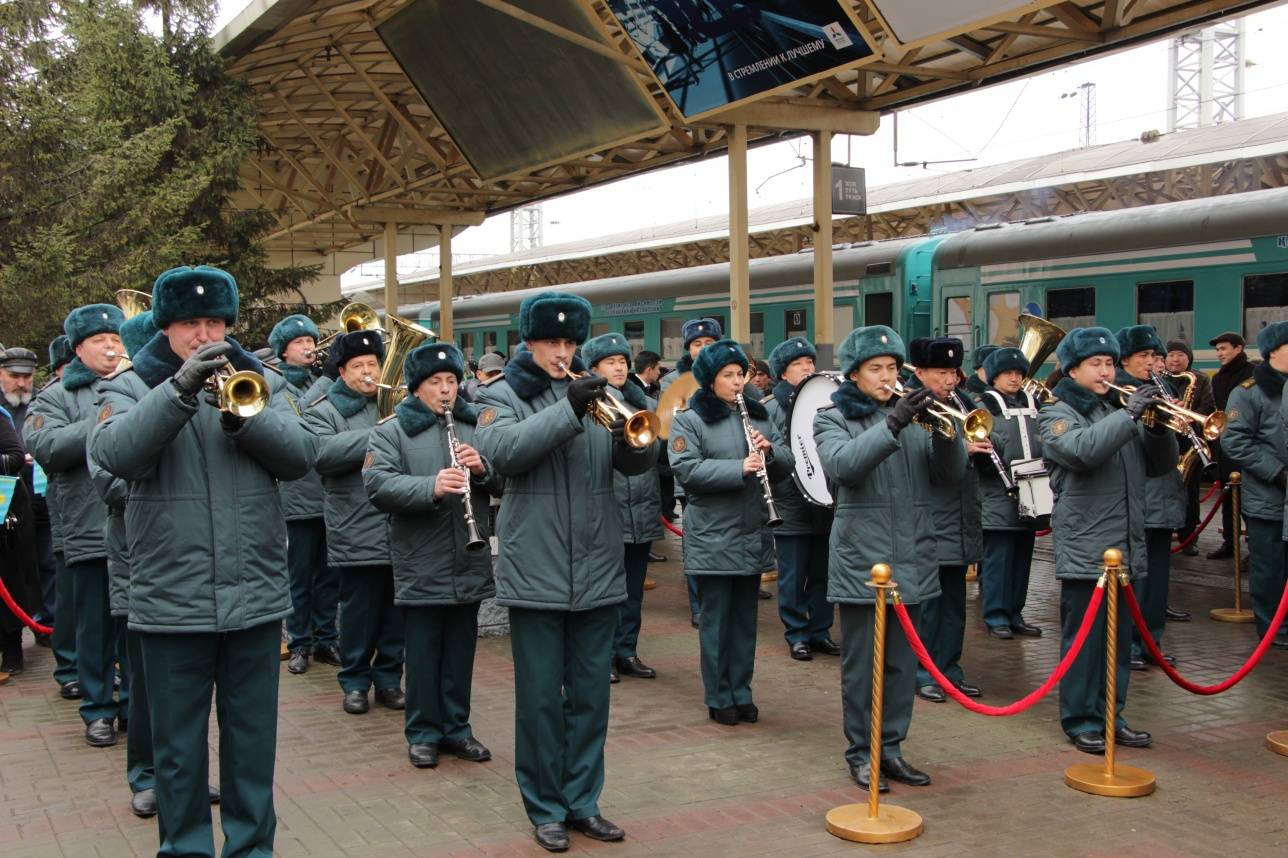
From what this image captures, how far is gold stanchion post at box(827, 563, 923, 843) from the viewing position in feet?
16.4

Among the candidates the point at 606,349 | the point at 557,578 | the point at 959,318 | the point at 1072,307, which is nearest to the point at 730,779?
the point at 557,578

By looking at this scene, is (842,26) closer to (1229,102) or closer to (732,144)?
(732,144)

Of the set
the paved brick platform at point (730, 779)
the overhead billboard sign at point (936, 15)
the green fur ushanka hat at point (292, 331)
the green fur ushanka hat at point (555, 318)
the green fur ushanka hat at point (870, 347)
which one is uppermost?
the overhead billboard sign at point (936, 15)

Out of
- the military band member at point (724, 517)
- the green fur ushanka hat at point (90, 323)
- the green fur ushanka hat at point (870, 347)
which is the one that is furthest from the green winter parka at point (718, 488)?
the green fur ushanka hat at point (90, 323)

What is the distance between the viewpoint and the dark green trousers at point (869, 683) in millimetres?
5598

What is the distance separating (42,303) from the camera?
46.9 feet

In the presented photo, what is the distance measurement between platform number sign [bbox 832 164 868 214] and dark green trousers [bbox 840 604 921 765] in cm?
1184

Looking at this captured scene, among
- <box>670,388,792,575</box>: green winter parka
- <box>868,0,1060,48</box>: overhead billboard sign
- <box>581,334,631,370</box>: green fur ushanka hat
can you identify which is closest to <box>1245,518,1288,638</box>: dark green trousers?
<box>670,388,792,575</box>: green winter parka

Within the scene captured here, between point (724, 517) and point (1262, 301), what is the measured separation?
33.1ft

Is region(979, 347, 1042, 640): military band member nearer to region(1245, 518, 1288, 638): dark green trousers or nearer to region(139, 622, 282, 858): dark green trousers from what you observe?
region(1245, 518, 1288, 638): dark green trousers

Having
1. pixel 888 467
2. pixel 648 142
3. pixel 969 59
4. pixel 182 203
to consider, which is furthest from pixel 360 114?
pixel 888 467

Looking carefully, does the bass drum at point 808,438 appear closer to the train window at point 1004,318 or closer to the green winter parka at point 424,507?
the green winter parka at point 424,507

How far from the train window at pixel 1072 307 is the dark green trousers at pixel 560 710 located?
1244 centimetres

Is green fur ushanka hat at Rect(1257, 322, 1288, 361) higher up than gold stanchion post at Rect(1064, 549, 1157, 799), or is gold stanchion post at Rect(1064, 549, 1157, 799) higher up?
green fur ushanka hat at Rect(1257, 322, 1288, 361)
